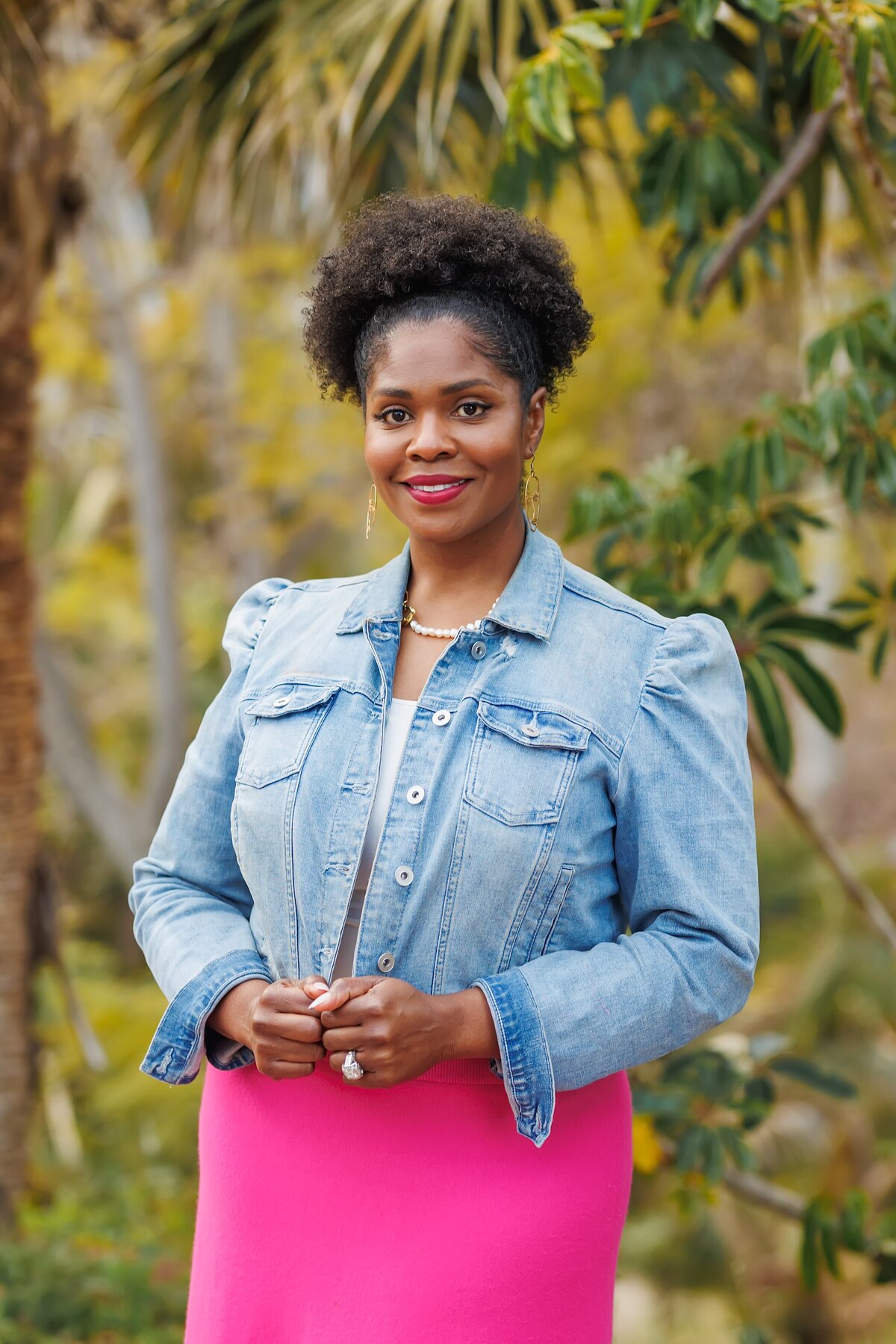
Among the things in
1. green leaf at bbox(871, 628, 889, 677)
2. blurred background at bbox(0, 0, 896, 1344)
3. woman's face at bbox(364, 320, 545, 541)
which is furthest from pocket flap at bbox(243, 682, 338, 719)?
green leaf at bbox(871, 628, 889, 677)

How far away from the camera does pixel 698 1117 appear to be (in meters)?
2.52

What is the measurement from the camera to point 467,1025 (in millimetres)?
1306

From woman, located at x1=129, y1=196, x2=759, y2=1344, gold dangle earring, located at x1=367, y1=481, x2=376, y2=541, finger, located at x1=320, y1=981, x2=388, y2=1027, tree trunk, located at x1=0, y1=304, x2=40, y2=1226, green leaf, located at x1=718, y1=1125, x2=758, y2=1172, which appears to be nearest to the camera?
finger, located at x1=320, y1=981, x2=388, y2=1027

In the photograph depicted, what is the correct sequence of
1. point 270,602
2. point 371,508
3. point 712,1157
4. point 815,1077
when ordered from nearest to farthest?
1. point 371,508
2. point 270,602
3. point 712,1157
4. point 815,1077

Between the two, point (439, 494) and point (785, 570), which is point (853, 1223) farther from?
point (439, 494)

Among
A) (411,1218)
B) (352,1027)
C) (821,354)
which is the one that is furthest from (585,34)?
(411,1218)

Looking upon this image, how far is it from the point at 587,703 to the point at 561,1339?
28.6 inches

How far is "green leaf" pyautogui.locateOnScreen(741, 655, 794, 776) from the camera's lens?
2.18 m

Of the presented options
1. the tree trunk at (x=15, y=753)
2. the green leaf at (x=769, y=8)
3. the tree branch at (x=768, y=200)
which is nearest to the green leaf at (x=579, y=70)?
the green leaf at (x=769, y=8)

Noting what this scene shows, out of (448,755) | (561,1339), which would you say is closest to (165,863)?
(448,755)

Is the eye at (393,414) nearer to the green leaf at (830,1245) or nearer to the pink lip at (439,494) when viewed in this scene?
the pink lip at (439,494)

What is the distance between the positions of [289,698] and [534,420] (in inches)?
17.5

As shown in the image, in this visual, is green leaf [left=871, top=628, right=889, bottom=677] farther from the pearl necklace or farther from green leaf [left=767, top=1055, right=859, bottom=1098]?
the pearl necklace

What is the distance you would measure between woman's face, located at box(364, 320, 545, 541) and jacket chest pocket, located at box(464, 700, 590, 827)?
24 centimetres
